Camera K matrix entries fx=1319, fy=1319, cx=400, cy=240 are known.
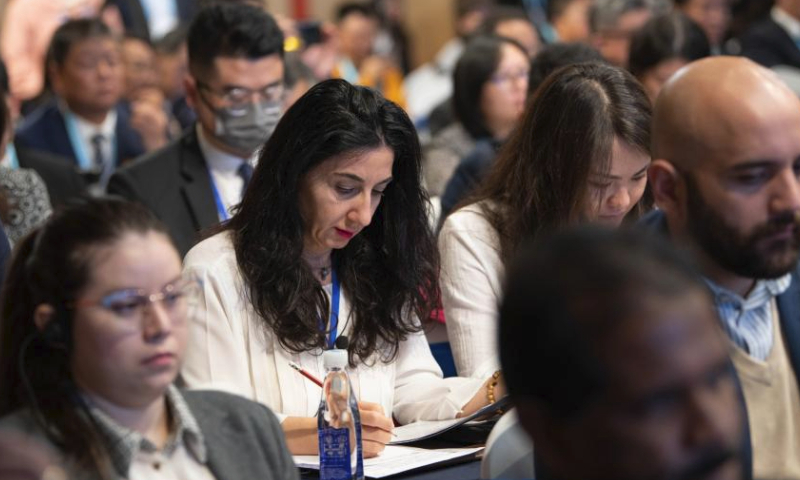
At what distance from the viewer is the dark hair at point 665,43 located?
5070mm

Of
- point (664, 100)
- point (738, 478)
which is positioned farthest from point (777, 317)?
point (738, 478)

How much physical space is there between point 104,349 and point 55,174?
3756mm

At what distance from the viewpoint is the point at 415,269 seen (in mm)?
3246

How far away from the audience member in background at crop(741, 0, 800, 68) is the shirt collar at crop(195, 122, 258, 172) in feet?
10.5

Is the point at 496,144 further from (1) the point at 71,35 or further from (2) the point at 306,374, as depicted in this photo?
(1) the point at 71,35

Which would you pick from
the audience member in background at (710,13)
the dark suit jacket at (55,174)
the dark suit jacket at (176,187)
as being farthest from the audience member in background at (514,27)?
the dark suit jacket at (176,187)

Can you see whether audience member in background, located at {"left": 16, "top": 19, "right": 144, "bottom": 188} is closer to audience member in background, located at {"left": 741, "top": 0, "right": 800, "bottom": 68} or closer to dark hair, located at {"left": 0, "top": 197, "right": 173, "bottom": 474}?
audience member in background, located at {"left": 741, "top": 0, "right": 800, "bottom": 68}

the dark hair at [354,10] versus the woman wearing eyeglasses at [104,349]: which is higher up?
the dark hair at [354,10]

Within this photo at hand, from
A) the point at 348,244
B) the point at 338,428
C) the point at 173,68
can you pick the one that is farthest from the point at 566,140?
the point at 173,68

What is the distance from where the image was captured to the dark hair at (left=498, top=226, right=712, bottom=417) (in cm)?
137

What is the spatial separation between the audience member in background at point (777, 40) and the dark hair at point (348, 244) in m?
3.92

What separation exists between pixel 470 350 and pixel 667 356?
6.64 ft

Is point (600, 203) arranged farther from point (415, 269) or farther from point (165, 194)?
point (165, 194)

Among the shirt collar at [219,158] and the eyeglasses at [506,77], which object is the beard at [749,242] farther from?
the eyeglasses at [506,77]
